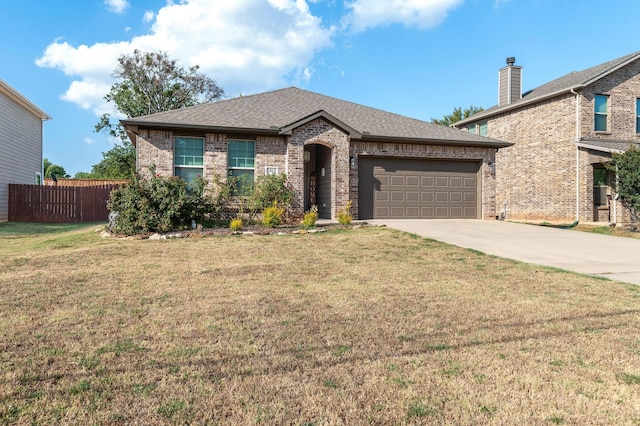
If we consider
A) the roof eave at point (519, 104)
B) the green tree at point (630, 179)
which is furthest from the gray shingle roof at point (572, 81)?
the green tree at point (630, 179)

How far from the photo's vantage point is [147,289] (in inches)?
205

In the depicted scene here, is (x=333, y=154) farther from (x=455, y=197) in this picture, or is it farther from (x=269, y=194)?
(x=455, y=197)

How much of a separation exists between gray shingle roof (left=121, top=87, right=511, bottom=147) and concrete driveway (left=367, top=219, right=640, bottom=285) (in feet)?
12.2

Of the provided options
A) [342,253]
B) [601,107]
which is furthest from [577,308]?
[601,107]

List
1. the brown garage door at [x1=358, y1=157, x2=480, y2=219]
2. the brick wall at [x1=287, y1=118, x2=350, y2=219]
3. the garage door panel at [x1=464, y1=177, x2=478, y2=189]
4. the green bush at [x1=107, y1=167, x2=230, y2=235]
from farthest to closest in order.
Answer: the garage door panel at [x1=464, y1=177, x2=478, y2=189] < the brown garage door at [x1=358, y1=157, x2=480, y2=219] < the brick wall at [x1=287, y1=118, x2=350, y2=219] < the green bush at [x1=107, y1=167, x2=230, y2=235]

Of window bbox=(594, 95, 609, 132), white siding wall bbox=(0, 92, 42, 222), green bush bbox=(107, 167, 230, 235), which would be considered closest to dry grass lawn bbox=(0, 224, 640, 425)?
green bush bbox=(107, 167, 230, 235)

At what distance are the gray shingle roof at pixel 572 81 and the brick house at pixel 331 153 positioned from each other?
5215 millimetres

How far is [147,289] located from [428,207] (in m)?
12.1

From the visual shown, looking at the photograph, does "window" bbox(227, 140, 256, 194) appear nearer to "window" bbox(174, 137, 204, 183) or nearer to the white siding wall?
"window" bbox(174, 137, 204, 183)

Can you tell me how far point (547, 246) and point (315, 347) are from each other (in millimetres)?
7940

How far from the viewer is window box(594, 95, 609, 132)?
58.4ft

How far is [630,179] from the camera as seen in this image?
14.2 m

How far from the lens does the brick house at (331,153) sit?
1341cm

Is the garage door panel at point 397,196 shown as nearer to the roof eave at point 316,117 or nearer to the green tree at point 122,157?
the roof eave at point 316,117
